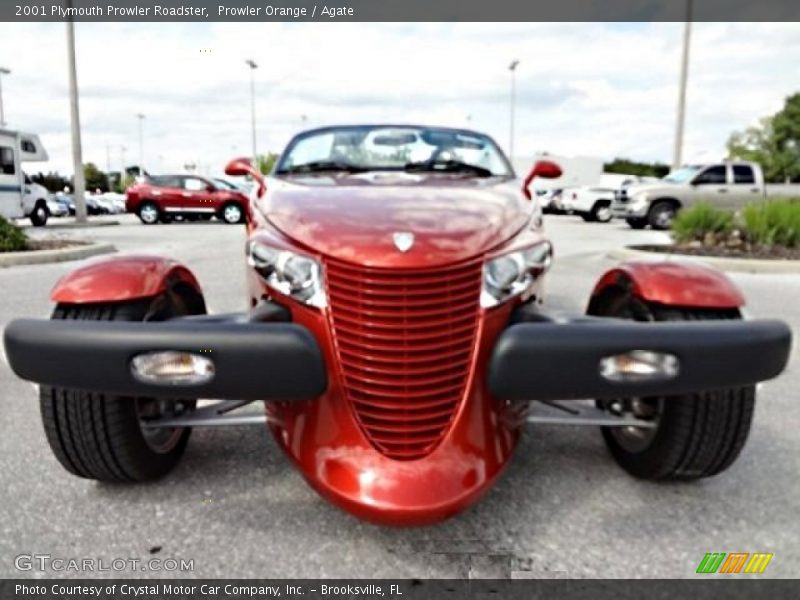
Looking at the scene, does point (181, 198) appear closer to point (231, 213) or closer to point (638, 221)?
point (231, 213)

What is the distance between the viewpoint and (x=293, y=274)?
85.6 inches

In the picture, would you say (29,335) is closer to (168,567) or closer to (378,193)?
(168,567)

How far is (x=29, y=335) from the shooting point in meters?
1.97

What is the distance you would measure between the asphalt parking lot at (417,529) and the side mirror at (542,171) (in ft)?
4.19

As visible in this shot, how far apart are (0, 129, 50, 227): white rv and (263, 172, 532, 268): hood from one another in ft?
54.8

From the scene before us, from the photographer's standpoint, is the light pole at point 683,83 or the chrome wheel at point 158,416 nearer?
the chrome wheel at point 158,416

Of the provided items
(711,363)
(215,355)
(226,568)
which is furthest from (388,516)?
(711,363)

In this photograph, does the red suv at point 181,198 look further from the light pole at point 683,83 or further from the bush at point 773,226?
the bush at point 773,226

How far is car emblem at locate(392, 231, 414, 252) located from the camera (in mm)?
2051

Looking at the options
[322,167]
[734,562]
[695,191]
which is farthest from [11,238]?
[695,191]

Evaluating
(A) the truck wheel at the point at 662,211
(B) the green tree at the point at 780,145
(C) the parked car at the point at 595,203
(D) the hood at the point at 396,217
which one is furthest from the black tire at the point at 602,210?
(B) the green tree at the point at 780,145

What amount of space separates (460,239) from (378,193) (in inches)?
21.6

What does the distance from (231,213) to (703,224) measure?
16.8m

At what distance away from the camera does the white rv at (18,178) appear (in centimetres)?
1700
